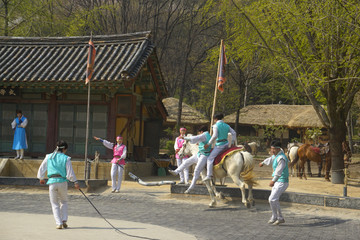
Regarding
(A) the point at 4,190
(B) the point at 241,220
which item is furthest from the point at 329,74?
(A) the point at 4,190

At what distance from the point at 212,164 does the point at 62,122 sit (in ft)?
32.5

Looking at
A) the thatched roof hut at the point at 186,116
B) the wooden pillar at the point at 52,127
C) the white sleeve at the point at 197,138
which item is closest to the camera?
the white sleeve at the point at 197,138

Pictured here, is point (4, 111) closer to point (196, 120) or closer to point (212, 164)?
point (212, 164)

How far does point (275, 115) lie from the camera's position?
43062 mm

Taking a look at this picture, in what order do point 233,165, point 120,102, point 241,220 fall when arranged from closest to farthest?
point 241,220 < point 233,165 < point 120,102

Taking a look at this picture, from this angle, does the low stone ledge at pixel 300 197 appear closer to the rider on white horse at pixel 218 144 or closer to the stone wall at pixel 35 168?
the rider on white horse at pixel 218 144

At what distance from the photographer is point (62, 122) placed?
20.5 m

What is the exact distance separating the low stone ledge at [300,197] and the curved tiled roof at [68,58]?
6544 millimetres

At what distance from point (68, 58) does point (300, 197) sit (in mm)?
13025

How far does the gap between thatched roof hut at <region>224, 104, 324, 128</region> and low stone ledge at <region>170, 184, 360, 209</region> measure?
90.8 ft

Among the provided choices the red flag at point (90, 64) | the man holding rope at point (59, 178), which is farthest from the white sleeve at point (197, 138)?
the red flag at point (90, 64)

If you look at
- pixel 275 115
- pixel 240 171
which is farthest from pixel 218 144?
pixel 275 115

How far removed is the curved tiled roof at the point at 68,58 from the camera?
19.4 meters

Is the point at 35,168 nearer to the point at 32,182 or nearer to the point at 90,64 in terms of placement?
the point at 32,182
